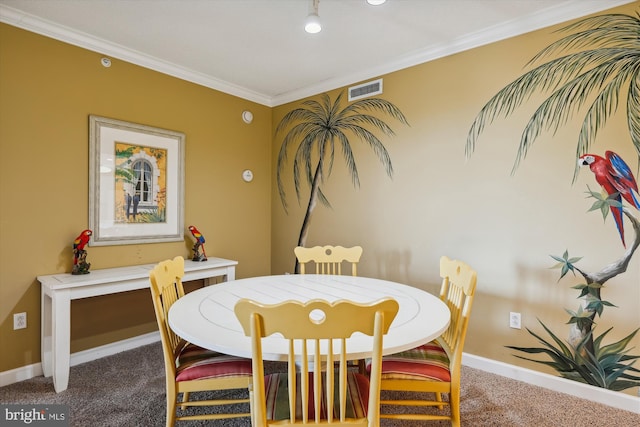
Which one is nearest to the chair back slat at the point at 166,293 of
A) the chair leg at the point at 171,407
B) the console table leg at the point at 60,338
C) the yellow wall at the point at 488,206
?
the chair leg at the point at 171,407

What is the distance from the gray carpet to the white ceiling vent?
8.21ft

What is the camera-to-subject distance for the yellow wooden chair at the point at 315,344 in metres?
1.10

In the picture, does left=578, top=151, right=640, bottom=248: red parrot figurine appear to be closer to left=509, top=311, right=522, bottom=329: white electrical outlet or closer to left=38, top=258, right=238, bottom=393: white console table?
left=509, top=311, right=522, bottom=329: white electrical outlet

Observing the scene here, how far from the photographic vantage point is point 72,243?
258 centimetres

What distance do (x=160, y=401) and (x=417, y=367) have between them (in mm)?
1606

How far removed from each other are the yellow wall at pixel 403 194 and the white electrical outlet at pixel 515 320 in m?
0.04

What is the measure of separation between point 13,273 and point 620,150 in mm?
4068

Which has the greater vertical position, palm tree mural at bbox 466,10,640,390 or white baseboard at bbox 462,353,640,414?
palm tree mural at bbox 466,10,640,390

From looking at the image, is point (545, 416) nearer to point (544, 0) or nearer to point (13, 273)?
point (544, 0)

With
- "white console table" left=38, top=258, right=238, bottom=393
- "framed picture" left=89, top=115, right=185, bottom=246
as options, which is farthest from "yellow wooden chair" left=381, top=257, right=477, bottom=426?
"framed picture" left=89, top=115, right=185, bottom=246

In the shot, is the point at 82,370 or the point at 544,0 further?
the point at 82,370

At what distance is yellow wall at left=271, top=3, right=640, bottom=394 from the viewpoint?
7.09 feet

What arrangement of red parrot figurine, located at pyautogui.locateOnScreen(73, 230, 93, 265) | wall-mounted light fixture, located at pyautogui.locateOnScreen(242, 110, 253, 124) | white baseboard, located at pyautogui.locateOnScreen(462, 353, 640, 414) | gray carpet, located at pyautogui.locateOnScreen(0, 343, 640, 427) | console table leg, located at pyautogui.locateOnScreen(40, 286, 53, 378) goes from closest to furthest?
1. gray carpet, located at pyautogui.locateOnScreen(0, 343, 640, 427)
2. white baseboard, located at pyautogui.locateOnScreen(462, 353, 640, 414)
3. console table leg, located at pyautogui.locateOnScreen(40, 286, 53, 378)
4. red parrot figurine, located at pyautogui.locateOnScreen(73, 230, 93, 265)
5. wall-mounted light fixture, located at pyautogui.locateOnScreen(242, 110, 253, 124)

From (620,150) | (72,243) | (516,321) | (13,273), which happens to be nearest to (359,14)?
(620,150)
